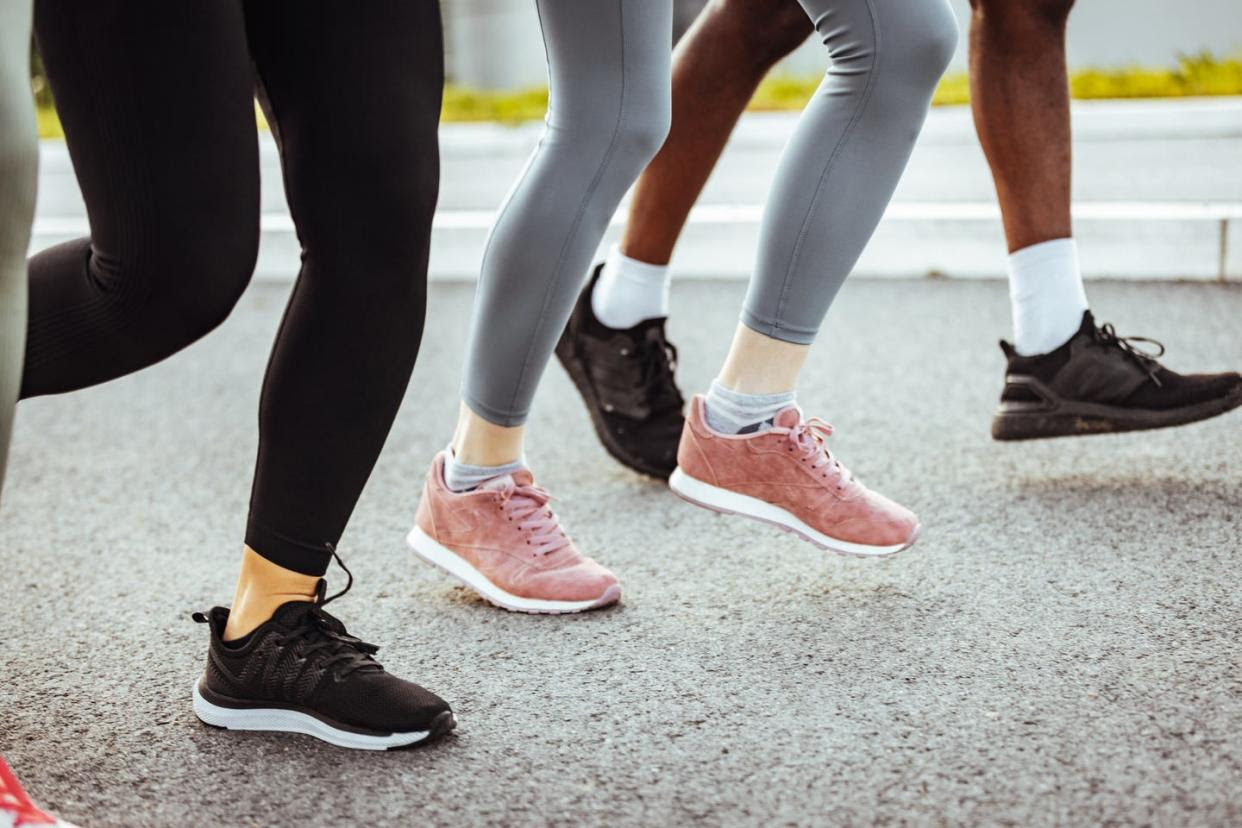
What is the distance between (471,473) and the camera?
5.24ft

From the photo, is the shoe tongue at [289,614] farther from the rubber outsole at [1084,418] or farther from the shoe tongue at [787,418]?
the rubber outsole at [1084,418]

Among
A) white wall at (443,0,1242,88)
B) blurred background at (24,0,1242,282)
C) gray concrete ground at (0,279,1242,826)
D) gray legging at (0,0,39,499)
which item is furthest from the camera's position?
white wall at (443,0,1242,88)

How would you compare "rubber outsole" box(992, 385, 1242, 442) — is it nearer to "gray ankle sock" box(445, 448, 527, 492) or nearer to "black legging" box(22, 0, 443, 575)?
"gray ankle sock" box(445, 448, 527, 492)

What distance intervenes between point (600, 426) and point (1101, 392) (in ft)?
2.40

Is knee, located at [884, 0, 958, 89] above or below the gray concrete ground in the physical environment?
above

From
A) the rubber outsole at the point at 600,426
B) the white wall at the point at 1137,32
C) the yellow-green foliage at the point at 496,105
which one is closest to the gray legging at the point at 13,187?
the rubber outsole at the point at 600,426

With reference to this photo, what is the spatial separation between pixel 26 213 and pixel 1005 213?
1460 millimetres

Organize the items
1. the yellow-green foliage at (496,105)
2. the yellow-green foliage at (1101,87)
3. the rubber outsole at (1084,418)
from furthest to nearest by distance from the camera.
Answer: the yellow-green foliage at (496,105)
the yellow-green foliage at (1101,87)
the rubber outsole at (1084,418)

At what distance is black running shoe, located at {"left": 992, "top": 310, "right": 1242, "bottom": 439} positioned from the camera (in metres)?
1.91

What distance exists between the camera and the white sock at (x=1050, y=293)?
77.3 inches

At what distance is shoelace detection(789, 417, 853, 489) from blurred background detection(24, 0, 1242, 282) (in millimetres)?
2428

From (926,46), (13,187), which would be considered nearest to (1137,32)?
(926,46)

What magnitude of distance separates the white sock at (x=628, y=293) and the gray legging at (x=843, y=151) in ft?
1.56

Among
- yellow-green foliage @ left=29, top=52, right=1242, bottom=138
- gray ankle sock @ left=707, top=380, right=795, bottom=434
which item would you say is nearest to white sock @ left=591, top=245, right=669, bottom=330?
gray ankle sock @ left=707, top=380, right=795, bottom=434
